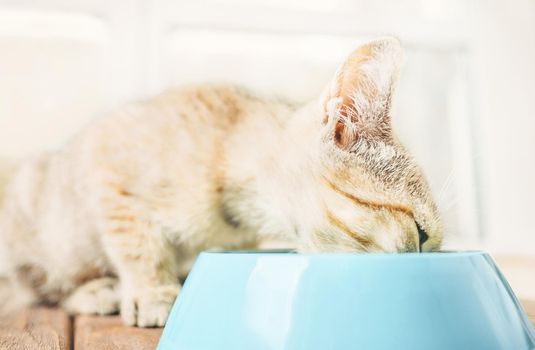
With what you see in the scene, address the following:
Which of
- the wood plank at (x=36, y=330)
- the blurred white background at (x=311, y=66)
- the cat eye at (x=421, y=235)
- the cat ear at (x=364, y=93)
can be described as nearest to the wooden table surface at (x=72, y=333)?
the wood plank at (x=36, y=330)

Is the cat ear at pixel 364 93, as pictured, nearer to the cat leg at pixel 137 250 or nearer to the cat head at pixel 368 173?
the cat head at pixel 368 173

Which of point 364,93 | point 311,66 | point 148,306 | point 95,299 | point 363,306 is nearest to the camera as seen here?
point 363,306

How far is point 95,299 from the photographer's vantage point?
2.91ft

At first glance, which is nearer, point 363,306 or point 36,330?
point 363,306

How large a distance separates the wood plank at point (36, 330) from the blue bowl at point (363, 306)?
27 cm

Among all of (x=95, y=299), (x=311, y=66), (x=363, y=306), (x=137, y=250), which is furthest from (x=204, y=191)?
(x=311, y=66)

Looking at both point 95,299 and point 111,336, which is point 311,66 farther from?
point 111,336

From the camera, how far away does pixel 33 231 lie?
1001mm

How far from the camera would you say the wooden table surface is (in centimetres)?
61

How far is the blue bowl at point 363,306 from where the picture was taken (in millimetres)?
380

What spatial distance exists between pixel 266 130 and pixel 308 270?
1.55ft

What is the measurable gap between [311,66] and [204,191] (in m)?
0.85

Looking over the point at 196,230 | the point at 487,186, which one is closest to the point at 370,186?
the point at 196,230

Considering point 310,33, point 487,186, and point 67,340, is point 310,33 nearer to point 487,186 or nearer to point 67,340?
point 487,186
